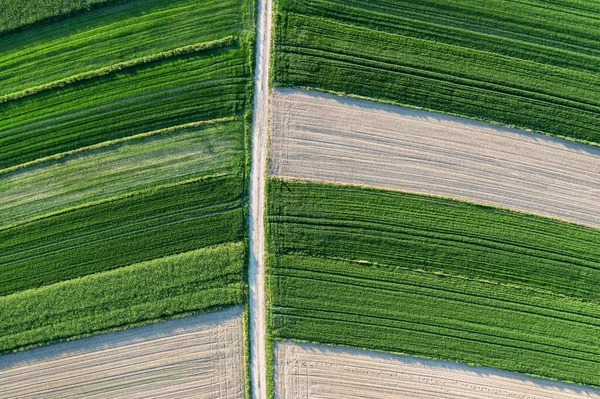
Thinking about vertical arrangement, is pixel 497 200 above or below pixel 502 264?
above

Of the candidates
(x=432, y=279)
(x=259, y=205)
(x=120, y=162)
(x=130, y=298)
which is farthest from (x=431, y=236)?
(x=120, y=162)

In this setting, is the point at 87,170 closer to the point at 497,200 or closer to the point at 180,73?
the point at 180,73

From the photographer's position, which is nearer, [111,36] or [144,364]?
[144,364]

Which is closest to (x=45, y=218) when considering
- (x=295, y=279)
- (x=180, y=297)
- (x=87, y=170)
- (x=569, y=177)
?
(x=87, y=170)

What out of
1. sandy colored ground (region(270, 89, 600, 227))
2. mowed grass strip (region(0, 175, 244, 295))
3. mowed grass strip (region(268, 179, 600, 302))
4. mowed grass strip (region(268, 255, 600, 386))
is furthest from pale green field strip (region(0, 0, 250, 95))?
mowed grass strip (region(268, 255, 600, 386))

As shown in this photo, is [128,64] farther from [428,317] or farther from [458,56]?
[428,317]

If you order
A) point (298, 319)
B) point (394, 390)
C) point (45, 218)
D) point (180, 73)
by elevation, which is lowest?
point (394, 390)
